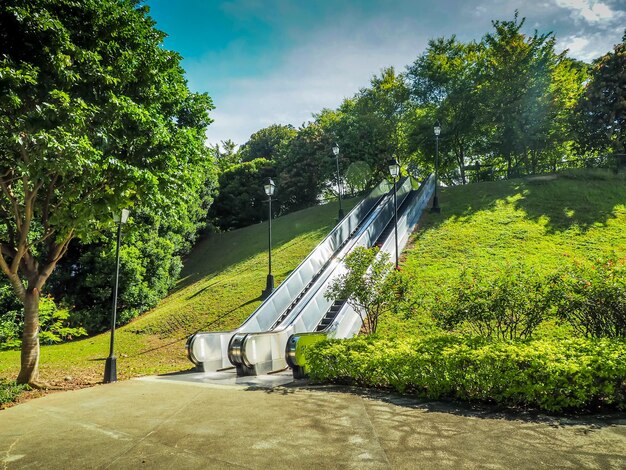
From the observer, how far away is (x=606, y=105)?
2745 cm

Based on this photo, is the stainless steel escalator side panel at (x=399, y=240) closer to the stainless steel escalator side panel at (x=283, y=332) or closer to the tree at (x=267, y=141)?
the stainless steel escalator side panel at (x=283, y=332)

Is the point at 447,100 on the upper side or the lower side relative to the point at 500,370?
upper

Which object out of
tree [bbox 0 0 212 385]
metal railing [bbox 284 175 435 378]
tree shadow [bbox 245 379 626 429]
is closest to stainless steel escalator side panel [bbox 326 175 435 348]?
metal railing [bbox 284 175 435 378]

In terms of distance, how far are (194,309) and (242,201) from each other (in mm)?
23793

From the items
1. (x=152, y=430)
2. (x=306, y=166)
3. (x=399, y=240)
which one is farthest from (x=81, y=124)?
(x=306, y=166)

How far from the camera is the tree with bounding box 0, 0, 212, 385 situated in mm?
8383

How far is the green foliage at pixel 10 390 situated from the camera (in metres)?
8.63

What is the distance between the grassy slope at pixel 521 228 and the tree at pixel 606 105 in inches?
156

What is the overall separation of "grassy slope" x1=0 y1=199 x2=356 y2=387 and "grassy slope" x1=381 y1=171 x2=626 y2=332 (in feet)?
26.3

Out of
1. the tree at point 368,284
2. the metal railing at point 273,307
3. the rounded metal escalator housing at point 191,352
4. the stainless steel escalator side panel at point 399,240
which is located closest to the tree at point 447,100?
the stainless steel escalator side panel at point 399,240

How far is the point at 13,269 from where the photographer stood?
10.3 m

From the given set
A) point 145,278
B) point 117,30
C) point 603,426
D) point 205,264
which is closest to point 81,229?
point 117,30

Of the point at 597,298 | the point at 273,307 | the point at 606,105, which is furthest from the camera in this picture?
the point at 606,105

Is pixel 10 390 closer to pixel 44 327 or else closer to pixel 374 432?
pixel 374 432
